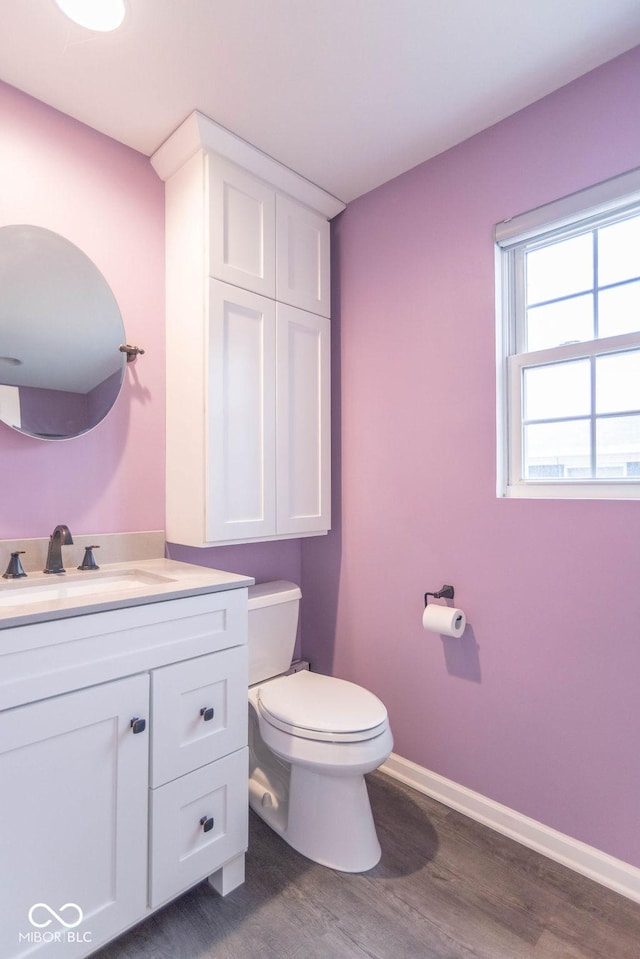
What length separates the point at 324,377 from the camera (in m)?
2.11

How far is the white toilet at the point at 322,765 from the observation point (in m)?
1.43

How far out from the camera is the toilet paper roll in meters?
1.67

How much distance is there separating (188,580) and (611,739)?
133 cm

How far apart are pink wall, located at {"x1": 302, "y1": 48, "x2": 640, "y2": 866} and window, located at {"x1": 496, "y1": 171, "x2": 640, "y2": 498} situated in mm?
70

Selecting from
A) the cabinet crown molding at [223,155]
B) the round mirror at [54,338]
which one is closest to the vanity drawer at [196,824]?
the round mirror at [54,338]

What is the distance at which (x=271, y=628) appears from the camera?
1.90m

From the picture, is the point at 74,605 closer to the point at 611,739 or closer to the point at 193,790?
the point at 193,790

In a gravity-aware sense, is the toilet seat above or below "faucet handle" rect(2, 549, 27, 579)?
below

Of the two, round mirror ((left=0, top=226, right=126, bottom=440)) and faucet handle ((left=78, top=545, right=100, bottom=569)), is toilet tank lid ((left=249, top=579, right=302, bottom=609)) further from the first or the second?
round mirror ((left=0, top=226, right=126, bottom=440))

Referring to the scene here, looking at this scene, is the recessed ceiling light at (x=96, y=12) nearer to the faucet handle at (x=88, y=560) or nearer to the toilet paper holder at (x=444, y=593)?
the faucet handle at (x=88, y=560)

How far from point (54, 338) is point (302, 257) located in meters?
1.02

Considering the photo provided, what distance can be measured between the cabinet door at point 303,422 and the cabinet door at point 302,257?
0.07m

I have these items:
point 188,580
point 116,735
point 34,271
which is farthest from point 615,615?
point 34,271

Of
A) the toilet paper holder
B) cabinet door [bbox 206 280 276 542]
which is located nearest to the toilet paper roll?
the toilet paper holder
